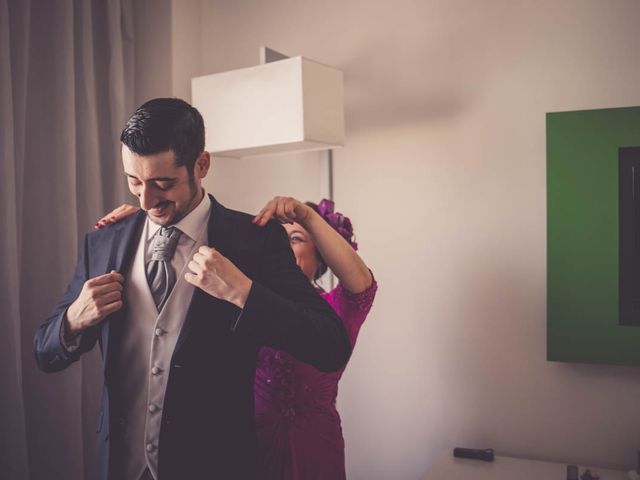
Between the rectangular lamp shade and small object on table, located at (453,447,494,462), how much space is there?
1.16 metres

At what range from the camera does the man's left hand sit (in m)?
1.07

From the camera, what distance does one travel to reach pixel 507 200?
2.22 metres

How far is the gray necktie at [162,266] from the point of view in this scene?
3.88 feet

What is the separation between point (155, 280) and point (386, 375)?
142 centimetres

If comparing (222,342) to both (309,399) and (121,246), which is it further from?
(309,399)

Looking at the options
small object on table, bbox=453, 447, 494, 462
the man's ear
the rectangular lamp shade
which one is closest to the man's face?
the man's ear

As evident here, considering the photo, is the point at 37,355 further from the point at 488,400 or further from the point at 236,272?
the point at 488,400

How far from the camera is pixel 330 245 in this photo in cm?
158

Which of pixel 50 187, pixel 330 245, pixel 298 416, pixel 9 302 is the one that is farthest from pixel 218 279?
pixel 50 187

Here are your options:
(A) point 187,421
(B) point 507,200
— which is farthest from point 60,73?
(B) point 507,200

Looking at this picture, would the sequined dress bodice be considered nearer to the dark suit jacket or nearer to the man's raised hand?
the dark suit jacket

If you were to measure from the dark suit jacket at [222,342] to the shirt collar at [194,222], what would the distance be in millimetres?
19

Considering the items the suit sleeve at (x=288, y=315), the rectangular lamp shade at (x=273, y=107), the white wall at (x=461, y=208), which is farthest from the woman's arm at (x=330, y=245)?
the white wall at (x=461, y=208)

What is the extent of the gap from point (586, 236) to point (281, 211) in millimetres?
1168
